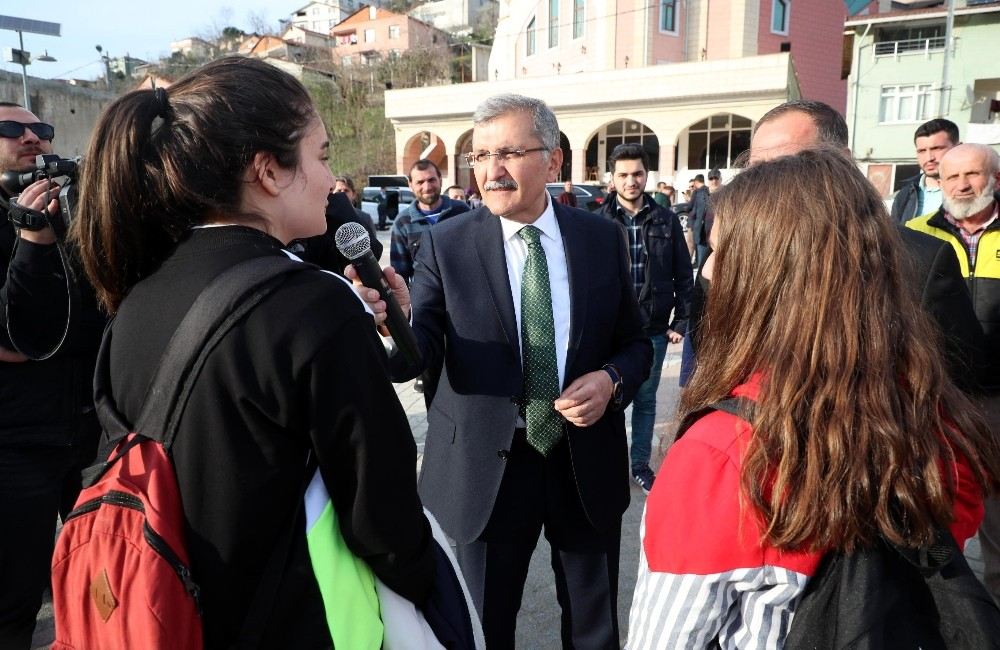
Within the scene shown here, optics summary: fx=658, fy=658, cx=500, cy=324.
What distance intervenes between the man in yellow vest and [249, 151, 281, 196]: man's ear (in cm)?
297

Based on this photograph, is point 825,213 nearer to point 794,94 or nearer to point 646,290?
point 646,290

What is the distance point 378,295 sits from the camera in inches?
68.7

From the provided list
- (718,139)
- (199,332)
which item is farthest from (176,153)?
(718,139)

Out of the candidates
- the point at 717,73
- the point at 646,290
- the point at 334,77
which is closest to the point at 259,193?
the point at 646,290

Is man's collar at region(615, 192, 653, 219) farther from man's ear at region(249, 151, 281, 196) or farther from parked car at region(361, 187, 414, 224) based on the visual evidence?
parked car at region(361, 187, 414, 224)

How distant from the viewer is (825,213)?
3.83ft

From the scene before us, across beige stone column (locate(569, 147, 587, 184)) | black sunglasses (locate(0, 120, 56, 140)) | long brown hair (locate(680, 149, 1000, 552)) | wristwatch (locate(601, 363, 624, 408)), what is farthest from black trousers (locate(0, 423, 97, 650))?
beige stone column (locate(569, 147, 587, 184))

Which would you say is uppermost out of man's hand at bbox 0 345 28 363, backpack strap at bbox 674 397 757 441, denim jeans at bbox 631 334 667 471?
backpack strap at bbox 674 397 757 441

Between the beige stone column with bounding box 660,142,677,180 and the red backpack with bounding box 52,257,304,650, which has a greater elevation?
the beige stone column with bounding box 660,142,677,180

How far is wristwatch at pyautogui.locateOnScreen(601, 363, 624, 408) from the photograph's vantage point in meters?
2.21

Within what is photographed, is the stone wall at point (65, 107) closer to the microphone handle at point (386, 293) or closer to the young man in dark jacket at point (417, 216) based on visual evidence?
the young man in dark jacket at point (417, 216)

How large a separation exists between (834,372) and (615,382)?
1123mm

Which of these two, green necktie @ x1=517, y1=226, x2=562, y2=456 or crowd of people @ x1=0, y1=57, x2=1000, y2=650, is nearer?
crowd of people @ x1=0, y1=57, x2=1000, y2=650

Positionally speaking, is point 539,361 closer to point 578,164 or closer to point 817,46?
point 578,164
